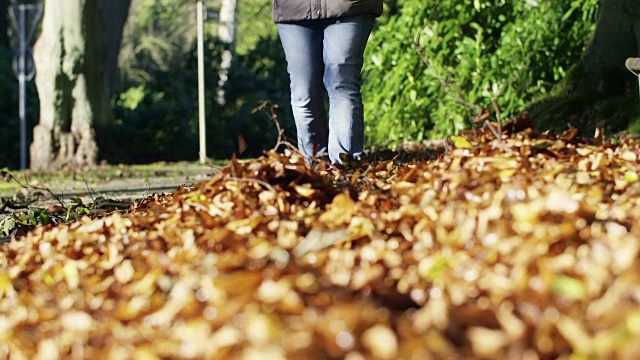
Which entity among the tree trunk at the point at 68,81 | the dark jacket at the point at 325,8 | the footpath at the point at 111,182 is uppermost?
the dark jacket at the point at 325,8

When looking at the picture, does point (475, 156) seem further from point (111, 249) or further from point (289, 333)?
point (289, 333)

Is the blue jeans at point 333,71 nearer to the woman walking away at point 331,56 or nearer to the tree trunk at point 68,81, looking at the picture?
the woman walking away at point 331,56

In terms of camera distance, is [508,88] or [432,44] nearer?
[508,88]

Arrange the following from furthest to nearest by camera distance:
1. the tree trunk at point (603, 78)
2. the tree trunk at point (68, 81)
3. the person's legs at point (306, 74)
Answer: the tree trunk at point (68, 81)
the tree trunk at point (603, 78)
the person's legs at point (306, 74)

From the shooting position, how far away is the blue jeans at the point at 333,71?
559 cm

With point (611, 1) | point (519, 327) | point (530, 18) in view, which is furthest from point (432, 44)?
point (519, 327)

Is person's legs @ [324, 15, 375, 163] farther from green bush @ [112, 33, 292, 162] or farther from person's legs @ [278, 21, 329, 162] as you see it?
green bush @ [112, 33, 292, 162]

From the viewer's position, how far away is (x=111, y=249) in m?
3.13

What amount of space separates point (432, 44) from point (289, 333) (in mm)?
9567

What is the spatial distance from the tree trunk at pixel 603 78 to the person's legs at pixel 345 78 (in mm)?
3764

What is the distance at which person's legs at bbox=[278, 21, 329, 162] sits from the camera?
570 centimetres

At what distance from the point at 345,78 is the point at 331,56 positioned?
0.44 feet

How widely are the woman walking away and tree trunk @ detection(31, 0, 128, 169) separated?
27.6ft

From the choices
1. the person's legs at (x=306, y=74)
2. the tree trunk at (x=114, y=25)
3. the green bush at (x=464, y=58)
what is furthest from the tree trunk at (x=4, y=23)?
the person's legs at (x=306, y=74)
